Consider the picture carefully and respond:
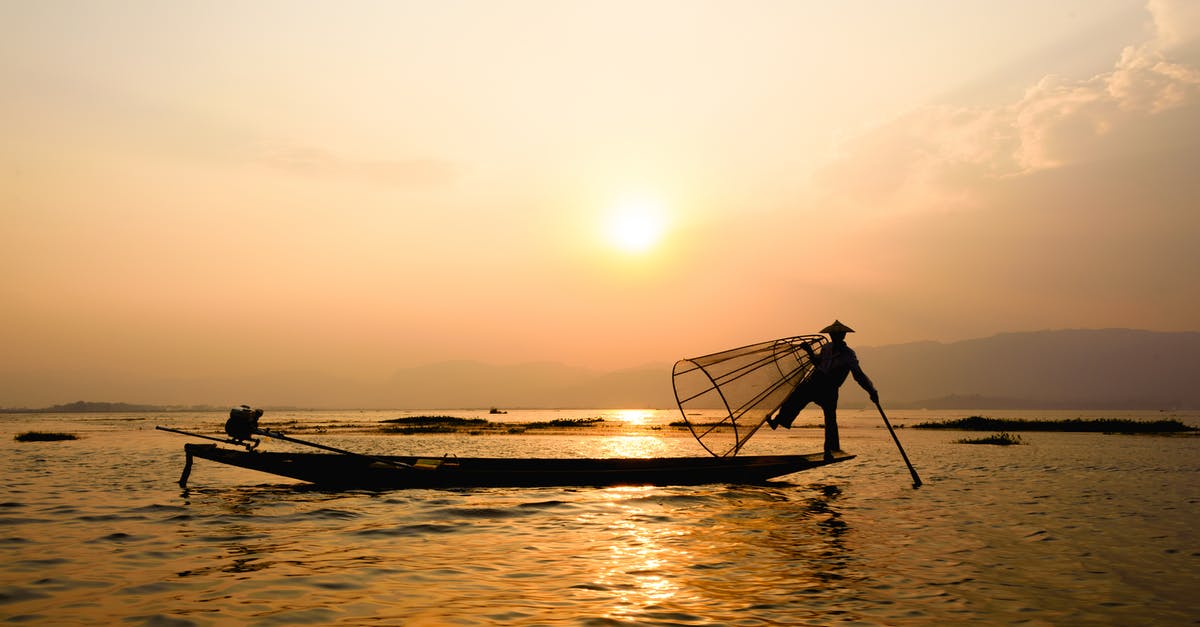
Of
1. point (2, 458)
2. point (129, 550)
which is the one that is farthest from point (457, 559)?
point (2, 458)

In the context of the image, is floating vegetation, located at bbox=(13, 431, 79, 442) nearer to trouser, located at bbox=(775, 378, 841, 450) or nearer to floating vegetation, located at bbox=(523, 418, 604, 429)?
floating vegetation, located at bbox=(523, 418, 604, 429)

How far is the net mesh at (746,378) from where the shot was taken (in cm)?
2156

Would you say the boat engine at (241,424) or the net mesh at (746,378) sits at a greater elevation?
the net mesh at (746,378)

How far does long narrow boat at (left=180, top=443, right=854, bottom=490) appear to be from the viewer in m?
20.0

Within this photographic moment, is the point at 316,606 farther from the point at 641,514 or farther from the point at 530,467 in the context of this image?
the point at 530,467

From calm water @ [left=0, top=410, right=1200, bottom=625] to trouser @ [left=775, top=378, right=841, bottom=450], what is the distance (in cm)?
162

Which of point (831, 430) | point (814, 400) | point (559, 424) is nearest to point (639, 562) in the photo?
point (814, 400)

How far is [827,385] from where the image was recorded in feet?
72.8

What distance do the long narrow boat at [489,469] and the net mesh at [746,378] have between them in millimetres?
971

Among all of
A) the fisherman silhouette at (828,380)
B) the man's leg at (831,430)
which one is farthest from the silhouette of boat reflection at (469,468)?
the fisherman silhouette at (828,380)

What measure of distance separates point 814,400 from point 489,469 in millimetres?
9867

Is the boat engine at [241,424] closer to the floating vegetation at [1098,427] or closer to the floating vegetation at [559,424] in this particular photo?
the floating vegetation at [559,424]

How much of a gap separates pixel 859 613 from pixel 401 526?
953 cm

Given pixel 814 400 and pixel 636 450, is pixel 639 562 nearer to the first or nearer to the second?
pixel 814 400
